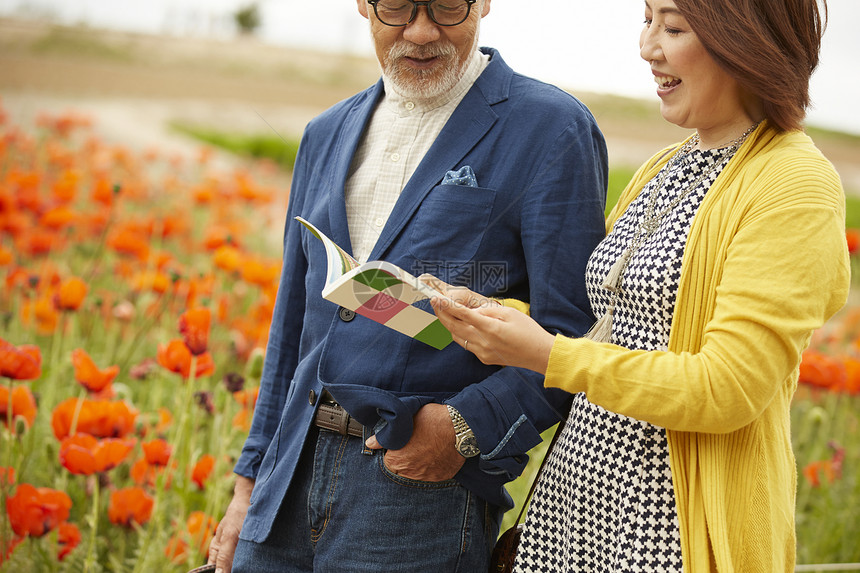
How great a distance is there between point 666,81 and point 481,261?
427mm

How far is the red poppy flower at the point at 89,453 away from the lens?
1856mm

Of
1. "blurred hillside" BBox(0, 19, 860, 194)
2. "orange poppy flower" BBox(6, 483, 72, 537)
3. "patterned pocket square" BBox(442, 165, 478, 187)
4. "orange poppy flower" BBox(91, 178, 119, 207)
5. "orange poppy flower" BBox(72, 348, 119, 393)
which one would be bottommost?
"orange poppy flower" BBox(6, 483, 72, 537)

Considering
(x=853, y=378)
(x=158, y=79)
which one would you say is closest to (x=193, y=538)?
(x=853, y=378)

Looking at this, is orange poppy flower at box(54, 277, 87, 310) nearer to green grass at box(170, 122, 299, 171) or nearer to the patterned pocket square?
the patterned pocket square

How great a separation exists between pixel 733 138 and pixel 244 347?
2107mm

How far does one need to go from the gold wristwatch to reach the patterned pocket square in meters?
0.39

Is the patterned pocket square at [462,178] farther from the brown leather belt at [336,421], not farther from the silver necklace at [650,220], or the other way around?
the brown leather belt at [336,421]

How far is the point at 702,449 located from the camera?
117 centimetres

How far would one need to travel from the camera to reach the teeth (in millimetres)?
1229

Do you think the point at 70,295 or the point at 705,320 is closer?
the point at 705,320

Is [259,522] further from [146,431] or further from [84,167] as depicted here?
[84,167]

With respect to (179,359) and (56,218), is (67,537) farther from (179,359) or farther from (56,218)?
(56,218)

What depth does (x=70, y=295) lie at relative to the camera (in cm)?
245

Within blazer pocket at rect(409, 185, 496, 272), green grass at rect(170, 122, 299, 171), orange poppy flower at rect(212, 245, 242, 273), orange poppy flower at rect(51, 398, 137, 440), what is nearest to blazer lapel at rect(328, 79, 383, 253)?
blazer pocket at rect(409, 185, 496, 272)
